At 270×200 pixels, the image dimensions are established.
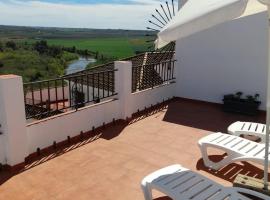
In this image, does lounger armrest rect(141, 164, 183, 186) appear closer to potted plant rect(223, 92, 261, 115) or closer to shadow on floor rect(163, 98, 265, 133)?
shadow on floor rect(163, 98, 265, 133)

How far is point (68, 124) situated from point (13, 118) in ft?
4.54

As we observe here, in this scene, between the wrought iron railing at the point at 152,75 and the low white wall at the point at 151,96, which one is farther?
the wrought iron railing at the point at 152,75

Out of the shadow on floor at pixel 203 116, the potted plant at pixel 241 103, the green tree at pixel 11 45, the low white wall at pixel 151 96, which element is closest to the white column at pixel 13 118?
the low white wall at pixel 151 96

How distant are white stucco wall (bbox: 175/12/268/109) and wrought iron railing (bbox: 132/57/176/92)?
349 millimetres

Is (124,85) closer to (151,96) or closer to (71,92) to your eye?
(151,96)

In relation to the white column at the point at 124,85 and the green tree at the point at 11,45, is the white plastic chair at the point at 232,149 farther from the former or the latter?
the green tree at the point at 11,45

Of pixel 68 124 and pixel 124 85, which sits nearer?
pixel 68 124

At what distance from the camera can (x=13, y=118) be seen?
4.65 m

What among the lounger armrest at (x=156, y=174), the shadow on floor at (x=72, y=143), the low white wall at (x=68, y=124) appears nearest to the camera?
the lounger armrest at (x=156, y=174)

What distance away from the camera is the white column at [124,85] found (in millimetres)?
6887

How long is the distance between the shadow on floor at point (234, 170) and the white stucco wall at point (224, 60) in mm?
3547

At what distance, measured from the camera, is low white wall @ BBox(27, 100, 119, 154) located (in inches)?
207

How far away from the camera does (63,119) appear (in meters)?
5.75

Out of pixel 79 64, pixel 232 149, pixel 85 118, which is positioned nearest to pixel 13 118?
pixel 85 118
